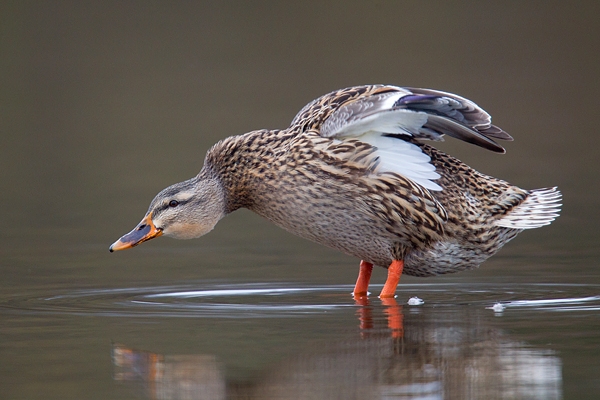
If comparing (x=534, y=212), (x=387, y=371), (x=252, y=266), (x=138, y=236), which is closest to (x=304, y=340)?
(x=387, y=371)

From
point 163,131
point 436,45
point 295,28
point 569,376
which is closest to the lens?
point 569,376

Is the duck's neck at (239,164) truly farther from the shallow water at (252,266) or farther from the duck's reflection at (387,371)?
the duck's reflection at (387,371)

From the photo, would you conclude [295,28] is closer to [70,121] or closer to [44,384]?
[70,121]

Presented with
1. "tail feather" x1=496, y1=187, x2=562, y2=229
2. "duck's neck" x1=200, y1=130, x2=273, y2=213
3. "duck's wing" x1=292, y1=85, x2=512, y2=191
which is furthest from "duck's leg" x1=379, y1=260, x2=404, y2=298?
"duck's neck" x1=200, y1=130, x2=273, y2=213

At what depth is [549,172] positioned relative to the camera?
1421cm

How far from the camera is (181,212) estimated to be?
313 inches

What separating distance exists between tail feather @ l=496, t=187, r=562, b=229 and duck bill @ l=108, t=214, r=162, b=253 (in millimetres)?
2273

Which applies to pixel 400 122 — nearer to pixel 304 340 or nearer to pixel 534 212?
pixel 534 212

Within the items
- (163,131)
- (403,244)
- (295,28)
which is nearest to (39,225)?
(403,244)

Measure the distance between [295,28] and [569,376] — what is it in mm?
27470

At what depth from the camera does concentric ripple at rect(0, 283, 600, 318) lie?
6.97 meters

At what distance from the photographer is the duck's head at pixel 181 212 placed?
785 centimetres

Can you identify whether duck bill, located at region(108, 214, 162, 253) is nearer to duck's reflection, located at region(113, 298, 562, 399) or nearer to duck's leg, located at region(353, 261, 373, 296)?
duck's leg, located at region(353, 261, 373, 296)

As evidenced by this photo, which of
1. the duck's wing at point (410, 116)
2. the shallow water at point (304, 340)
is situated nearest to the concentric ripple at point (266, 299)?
the shallow water at point (304, 340)
